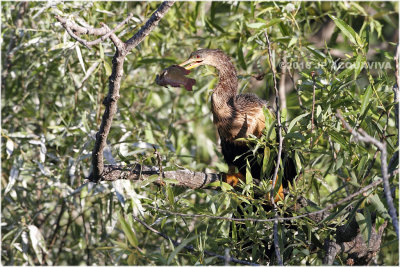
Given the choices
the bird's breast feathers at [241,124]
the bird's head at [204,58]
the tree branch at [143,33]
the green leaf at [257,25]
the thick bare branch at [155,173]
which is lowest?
the thick bare branch at [155,173]

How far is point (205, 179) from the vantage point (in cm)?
235

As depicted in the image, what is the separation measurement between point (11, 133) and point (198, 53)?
119 cm

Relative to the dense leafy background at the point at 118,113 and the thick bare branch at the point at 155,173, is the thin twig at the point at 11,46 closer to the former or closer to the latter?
the dense leafy background at the point at 118,113

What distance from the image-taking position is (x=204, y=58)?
2.81m

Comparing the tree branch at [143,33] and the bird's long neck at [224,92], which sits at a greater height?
the tree branch at [143,33]

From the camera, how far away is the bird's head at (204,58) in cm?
279

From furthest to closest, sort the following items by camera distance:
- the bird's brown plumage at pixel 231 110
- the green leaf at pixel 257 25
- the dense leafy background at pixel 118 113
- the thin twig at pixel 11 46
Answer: the thin twig at pixel 11 46, the dense leafy background at pixel 118 113, the bird's brown plumage at pixel 231 110, the green leaf at pixel 257 25

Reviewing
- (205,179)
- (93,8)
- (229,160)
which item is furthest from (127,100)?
(205,179)

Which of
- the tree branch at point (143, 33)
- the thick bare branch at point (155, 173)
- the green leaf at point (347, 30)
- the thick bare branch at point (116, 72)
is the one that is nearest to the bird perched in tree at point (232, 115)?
the thick bare branch at point (155, 173)

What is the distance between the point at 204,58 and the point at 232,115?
1.12ft

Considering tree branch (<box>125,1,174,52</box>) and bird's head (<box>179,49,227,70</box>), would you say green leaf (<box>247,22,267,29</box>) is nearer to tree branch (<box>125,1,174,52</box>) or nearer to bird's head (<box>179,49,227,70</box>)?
bird's head (<box>179,49,227,70</box>)

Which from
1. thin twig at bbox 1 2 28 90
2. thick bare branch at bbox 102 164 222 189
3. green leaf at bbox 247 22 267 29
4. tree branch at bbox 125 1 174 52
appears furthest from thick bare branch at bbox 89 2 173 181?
thin twig at bbox 1 2 28 90

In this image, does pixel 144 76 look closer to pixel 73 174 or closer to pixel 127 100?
pixel 127 100

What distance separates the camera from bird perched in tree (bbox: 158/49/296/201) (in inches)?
104
